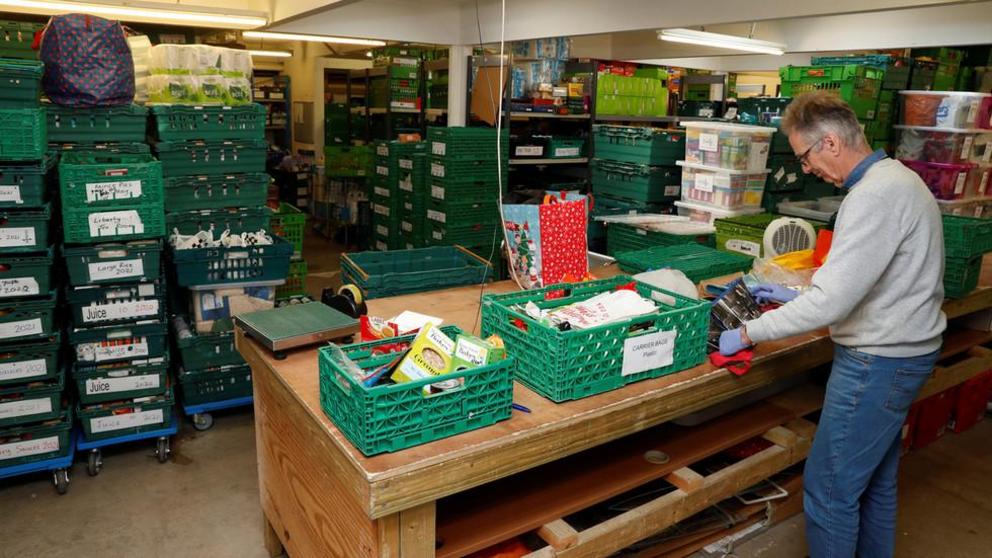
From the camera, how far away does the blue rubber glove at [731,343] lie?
6.69 feet

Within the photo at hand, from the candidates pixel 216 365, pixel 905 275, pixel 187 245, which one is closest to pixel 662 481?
pixel 905 275

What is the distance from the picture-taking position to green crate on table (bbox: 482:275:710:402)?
68.2 inches

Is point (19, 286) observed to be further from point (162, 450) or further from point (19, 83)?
point (162, 450)

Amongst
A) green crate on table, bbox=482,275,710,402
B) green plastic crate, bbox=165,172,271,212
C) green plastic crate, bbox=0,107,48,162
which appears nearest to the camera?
green crate on table, bbox=482,275,710,402

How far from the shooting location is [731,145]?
443 centimetres

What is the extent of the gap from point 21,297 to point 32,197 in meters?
0.46

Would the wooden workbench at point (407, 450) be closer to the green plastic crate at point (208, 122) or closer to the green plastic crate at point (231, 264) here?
the green plastic crate at point (231, 264)

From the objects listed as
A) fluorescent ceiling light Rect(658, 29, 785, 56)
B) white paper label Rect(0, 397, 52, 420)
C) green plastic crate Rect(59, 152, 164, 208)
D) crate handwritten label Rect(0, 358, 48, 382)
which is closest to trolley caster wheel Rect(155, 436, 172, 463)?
white paper label Rect(0, 397, 52, 420)

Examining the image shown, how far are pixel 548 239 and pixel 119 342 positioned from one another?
224 centimetres

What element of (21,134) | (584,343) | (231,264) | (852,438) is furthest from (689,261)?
(21,134)

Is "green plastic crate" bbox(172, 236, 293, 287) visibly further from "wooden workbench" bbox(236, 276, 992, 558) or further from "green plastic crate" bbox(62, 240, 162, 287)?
"wooden workbench" bbox(236, 276, 992, 558)

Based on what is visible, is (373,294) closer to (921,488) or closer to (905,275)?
(905,275)

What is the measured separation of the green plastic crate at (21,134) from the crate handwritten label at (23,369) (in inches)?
35.7

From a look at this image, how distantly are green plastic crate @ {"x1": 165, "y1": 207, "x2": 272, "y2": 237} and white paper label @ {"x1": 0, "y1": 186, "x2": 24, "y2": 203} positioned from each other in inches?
30.1
